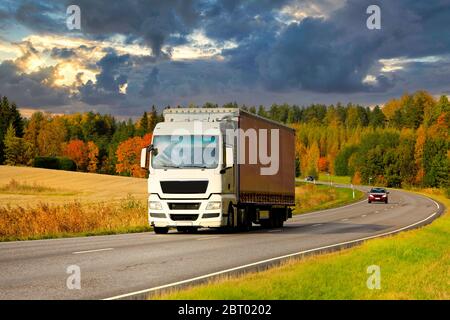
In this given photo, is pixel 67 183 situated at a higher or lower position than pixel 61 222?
lower

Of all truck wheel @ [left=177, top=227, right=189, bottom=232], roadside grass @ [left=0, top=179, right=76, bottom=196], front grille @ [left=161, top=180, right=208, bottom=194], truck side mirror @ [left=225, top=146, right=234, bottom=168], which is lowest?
roadside grass @ [left=0, top=179, right=76, bottom=196]

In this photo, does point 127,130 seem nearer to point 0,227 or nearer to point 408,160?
point 408,160

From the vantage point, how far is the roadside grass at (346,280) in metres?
9.86

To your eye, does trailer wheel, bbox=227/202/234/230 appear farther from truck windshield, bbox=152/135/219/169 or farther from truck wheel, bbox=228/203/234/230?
truck windshield, bbox=152/135/219/169

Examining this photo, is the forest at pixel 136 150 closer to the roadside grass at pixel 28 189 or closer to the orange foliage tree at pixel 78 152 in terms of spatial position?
the orange foliage tree at pixel 78 152

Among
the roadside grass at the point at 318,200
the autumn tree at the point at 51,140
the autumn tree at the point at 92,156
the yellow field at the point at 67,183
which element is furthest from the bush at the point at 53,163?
the roadside grass at the point at 318,200

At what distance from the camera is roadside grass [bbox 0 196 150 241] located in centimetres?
2389

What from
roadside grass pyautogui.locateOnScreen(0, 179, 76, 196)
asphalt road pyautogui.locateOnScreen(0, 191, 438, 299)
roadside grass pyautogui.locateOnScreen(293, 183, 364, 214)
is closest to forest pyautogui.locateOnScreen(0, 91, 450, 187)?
roadside grass pyautogui.locateOnScreen(0, 179, 76, 196)

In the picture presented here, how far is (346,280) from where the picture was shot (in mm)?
11547

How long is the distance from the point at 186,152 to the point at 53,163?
10287cm

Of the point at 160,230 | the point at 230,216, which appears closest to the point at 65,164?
the point at 160,230

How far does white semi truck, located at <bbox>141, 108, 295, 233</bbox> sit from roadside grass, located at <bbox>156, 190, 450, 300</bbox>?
7905 millimetres

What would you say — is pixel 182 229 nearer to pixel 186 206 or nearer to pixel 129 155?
pixel 186 206
